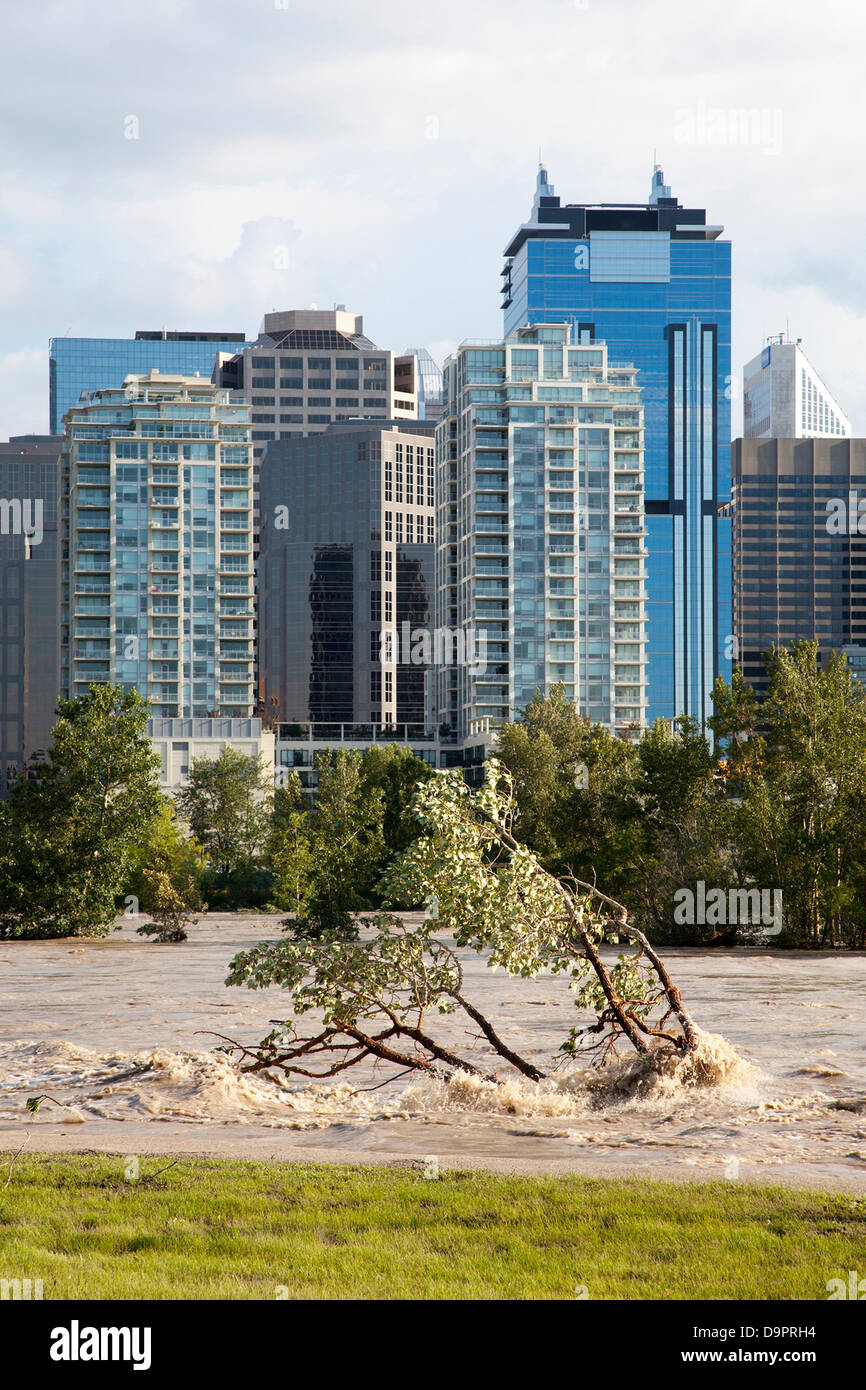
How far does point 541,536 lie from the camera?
160125mm

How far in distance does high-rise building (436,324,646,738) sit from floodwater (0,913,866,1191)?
128467mm

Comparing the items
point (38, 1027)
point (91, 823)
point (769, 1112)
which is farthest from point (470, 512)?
point (769, 1112)

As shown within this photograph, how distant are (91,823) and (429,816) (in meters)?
39.9

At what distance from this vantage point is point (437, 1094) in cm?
1894

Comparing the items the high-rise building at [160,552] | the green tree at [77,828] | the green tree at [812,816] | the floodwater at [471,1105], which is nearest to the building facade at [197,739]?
the high-rise building at [160,552]

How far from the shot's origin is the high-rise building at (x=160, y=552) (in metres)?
159

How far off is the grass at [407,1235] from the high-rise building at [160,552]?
5804 inches

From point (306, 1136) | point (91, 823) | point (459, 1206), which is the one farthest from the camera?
point (91, 823)

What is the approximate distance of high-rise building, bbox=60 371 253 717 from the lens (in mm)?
159250

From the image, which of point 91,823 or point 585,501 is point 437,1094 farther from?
point 585,501

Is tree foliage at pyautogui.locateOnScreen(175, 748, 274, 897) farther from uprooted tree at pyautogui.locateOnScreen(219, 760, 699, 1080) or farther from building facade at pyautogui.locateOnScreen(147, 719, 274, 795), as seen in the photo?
uprooted tree at pyautogui.locateOnScreen(219, 760, 699, 1080)

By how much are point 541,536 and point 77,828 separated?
10889cm

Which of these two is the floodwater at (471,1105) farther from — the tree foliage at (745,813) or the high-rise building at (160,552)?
the high-rise building at (160,552)

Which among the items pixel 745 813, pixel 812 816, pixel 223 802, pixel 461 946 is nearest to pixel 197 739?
pixel 223 802
